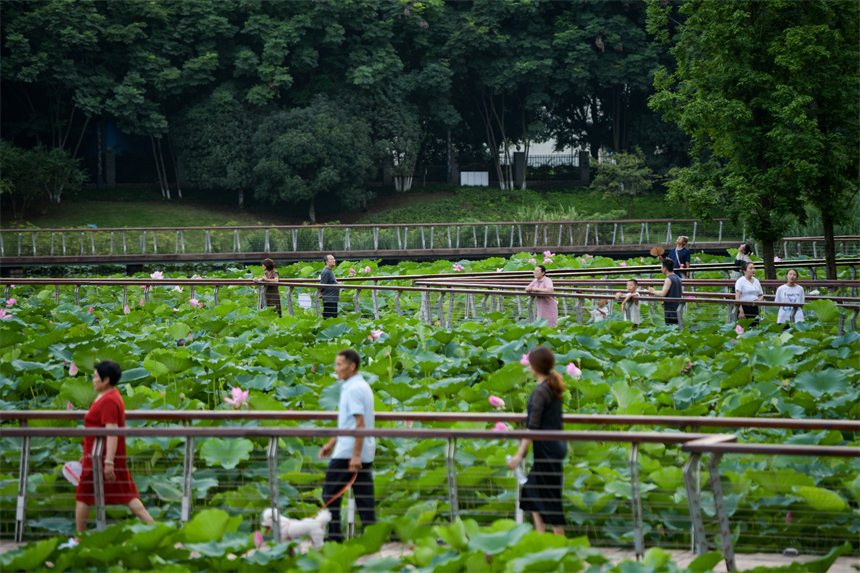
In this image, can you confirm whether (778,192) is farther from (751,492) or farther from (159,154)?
(159,154)

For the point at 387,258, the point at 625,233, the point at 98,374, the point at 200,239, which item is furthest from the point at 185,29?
Result: the point at 98,374

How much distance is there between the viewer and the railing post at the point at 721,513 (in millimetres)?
4180

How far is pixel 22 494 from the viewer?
496 cm

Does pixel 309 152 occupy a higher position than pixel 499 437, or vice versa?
pixel 309 152

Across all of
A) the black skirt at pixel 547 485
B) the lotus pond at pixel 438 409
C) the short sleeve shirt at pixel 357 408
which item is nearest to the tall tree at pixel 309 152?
the lotus pond at pixel 438 409

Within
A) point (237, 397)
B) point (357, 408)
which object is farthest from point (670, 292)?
point (357, 408)

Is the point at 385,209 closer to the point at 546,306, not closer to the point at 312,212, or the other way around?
the point at 312,212

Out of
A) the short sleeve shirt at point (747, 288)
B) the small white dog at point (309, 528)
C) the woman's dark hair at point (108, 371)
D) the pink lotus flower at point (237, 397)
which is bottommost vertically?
the small white dog at point (309, 528)

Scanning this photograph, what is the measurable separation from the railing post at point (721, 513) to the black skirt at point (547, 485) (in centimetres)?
68

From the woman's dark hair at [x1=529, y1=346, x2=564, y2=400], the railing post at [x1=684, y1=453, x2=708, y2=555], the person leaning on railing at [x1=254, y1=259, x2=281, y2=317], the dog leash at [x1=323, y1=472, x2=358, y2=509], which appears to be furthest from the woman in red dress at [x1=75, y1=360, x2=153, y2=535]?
the person leaning on railing at [x1=254, y1=259, x2=281, y2=317]

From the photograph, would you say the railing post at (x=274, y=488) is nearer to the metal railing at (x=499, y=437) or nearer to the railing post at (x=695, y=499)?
the metal railing at (x=499, y=437)

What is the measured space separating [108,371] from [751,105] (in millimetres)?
12015

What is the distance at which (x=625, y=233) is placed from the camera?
25328 mm

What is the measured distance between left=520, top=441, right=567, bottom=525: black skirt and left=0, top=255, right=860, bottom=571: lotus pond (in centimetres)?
13
